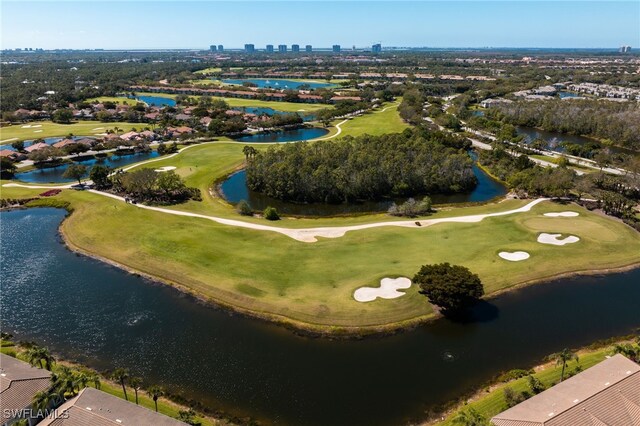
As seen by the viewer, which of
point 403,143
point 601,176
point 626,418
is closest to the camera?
point 626,418


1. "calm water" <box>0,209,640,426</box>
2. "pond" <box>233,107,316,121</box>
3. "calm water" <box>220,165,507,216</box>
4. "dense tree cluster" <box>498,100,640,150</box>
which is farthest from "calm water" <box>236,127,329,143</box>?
"calm water" <box>0,209,640,426</box>

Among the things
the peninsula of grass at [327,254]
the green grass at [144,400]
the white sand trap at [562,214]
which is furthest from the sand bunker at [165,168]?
the white sand trap at [562,214]

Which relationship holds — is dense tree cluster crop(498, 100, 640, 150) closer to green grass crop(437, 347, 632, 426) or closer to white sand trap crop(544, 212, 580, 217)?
white sand trap crop(544, 212, 580, 217)

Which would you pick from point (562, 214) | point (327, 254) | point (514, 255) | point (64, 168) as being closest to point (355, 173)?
point (327, 254)

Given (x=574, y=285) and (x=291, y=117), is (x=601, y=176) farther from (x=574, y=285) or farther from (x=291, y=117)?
(x=291, y=117)

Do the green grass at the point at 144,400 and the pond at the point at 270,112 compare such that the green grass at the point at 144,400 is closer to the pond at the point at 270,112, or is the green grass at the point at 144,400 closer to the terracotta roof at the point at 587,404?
the terracotta roof at the point at 587,404

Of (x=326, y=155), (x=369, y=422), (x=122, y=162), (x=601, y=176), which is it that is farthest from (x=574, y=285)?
(x=122, y=162)
